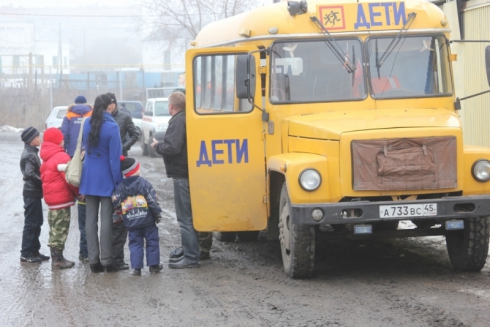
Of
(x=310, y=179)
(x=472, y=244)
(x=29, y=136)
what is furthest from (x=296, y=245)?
(x=29, y=136)

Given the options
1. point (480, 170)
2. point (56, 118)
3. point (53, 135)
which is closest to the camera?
point (480, 170)

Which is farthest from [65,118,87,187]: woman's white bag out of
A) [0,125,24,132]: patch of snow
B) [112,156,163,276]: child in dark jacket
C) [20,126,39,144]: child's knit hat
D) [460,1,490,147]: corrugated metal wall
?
[0,125,24,132]: patch of snow

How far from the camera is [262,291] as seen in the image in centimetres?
758

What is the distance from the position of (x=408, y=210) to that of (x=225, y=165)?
7.26ft

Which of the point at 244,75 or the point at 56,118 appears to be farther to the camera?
the point at 56,118

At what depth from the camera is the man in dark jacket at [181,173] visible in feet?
29.1

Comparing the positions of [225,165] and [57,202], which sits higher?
[225,165]

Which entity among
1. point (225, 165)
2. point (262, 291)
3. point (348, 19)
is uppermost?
point (348, 19)

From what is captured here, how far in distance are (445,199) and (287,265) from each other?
1.66 meters

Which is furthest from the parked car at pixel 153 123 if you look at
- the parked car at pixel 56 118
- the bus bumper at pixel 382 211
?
the bus bumper at pixel 382 211

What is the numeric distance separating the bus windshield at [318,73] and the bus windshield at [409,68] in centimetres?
16

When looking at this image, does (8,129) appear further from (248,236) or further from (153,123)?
(248,236)

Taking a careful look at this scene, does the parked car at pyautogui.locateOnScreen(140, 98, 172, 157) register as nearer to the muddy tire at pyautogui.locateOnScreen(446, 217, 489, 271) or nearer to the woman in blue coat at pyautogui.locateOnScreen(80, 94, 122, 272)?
the woman in blue coat at pyautogui.locateOnScreen(80, 94, 122, 272)

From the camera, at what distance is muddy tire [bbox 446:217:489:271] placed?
311 inches
